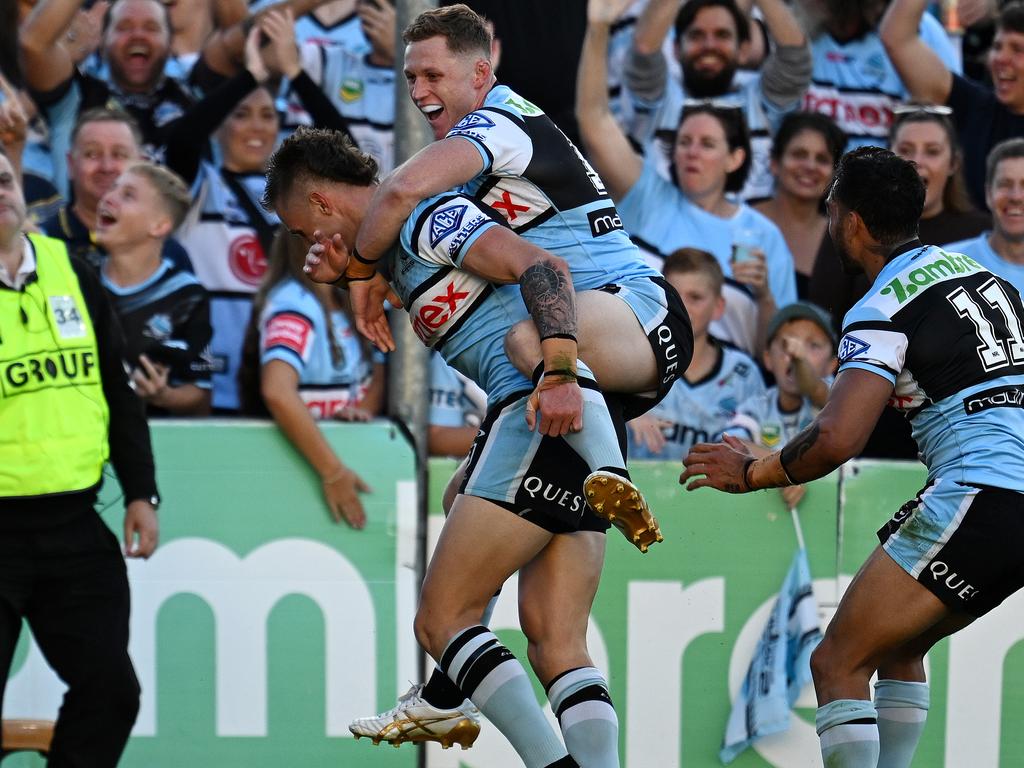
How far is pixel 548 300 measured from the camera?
4.03 m

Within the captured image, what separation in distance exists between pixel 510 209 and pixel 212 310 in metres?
2.95

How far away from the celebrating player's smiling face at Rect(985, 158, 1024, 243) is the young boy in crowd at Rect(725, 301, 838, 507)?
0.95 metres

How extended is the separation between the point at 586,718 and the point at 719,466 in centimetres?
92

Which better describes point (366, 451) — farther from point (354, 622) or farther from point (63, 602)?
point (63, 602)

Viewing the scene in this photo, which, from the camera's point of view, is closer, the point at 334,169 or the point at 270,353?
the point at 334,169

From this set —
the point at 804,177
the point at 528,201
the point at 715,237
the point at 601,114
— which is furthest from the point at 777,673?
the point at 528,201

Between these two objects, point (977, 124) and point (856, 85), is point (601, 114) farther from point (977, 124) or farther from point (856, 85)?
point (977, 124)

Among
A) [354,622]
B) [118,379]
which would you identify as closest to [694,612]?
[354,622]

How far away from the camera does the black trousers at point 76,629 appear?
5258mm

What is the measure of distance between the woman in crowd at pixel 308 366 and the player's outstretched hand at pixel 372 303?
1.59m

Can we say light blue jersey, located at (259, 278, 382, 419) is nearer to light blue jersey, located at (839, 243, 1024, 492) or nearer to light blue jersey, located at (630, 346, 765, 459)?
light blue jersey, located at (630, 346, 765, 459)

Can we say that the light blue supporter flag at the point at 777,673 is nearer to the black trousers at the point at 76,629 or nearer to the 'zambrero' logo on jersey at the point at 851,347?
the 'zambrero' logo on jersey at the point at 851,347

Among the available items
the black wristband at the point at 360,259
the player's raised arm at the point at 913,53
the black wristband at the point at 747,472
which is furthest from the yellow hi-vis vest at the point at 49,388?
A: the player's raised arm at the point at 913,53

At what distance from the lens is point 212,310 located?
6.93 m
